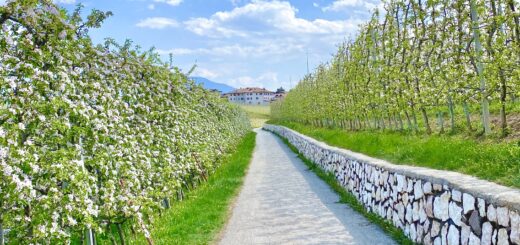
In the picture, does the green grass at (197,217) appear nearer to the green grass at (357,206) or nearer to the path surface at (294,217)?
the path surface at (294,217)

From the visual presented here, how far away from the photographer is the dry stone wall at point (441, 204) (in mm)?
4305

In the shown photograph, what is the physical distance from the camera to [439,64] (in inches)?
475

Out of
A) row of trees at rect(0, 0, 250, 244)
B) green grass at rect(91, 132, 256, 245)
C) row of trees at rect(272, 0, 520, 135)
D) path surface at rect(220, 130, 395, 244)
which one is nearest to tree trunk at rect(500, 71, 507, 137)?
row of trees at rect(272, 0, 520, 135)

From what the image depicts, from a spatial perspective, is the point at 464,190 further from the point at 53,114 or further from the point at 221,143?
the point at 221,143

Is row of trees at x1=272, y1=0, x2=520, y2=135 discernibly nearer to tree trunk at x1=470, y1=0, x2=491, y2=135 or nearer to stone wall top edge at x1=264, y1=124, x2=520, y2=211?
tree trunk at x1=470, y1=0, x2=491, y2=135

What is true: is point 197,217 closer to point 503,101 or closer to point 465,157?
point 465,157

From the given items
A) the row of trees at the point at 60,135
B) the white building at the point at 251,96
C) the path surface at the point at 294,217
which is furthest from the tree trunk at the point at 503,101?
the white building at the point at 251,96

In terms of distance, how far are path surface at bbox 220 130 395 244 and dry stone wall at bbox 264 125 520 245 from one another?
49cm

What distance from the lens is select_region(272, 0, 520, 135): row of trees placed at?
9453mm

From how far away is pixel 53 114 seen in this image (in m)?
5.40

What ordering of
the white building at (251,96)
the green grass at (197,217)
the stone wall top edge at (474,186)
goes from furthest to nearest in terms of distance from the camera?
the white building at (251,96) < the green grass at (197,217) < the stone wall top edge at (474,186)

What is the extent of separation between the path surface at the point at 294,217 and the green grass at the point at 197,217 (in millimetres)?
257

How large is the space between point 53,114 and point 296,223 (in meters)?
4.65

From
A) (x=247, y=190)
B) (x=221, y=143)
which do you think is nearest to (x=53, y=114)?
(x=247, y=190)
